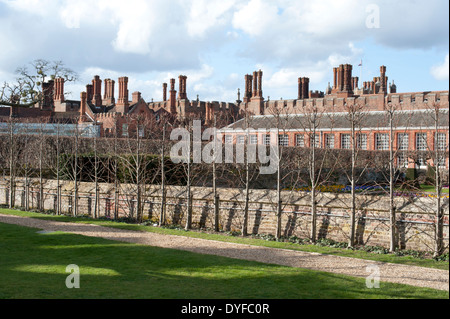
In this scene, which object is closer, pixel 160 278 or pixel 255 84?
pixel 160 278

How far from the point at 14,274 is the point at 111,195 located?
358 inches

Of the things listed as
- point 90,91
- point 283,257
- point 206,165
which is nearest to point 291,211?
point 283,257

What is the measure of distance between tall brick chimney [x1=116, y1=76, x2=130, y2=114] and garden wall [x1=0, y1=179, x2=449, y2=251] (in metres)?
43.2

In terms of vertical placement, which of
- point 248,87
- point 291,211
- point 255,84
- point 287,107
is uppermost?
point 255,84

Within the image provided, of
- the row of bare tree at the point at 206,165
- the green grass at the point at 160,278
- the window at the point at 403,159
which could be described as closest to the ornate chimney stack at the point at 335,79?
the row of bare tree at the point at 206,165

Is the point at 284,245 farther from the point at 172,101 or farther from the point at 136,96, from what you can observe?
the point at 136,96

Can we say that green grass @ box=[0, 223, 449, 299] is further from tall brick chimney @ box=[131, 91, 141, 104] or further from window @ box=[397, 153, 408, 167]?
tall brick chimney @ box=[131, 91, 141, 104]

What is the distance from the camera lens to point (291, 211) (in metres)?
14.0

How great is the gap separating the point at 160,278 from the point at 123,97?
55.0 meters

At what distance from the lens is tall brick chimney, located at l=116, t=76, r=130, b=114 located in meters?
61.6

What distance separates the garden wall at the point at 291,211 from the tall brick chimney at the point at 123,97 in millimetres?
43151

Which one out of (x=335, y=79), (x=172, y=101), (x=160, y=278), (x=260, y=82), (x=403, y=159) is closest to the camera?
(x=160, y=278)

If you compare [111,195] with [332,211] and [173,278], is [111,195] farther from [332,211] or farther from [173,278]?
[173,278]
